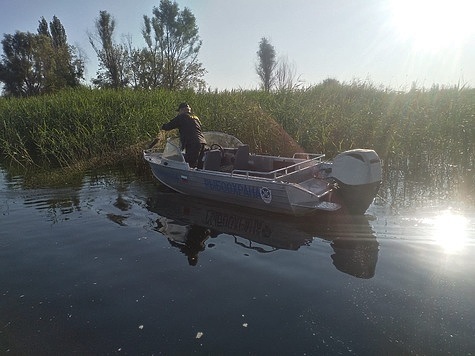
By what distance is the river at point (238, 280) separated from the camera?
9.85 feet

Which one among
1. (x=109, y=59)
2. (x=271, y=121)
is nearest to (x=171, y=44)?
(x=109, y=59)

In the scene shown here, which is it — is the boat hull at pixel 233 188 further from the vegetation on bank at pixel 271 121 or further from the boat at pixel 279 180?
the vegetation on bank at pixel 271 121

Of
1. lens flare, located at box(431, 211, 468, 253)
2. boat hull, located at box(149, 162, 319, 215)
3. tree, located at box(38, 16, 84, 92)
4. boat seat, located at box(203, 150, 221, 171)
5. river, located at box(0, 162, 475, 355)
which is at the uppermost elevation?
tree, located at box(38, 16, 84, 92)

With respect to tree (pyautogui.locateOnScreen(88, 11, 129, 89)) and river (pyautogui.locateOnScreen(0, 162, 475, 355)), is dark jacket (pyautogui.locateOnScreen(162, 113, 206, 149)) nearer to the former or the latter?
river (pyautogui.locateOnScreen(0, 162, 475, 355))

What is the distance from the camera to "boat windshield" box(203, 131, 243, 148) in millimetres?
8266

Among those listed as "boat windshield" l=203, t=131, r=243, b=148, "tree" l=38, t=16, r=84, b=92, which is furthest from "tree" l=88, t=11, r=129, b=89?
"boat windshield" l=203, t=131, r=243, b=148

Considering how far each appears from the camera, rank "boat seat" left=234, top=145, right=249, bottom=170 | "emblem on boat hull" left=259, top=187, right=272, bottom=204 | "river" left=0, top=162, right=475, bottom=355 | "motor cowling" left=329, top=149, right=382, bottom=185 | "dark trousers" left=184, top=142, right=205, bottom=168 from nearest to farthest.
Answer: "river" left=0, top=162, right=475, bottom=355
"motor cowling" left=329, top=149, right=382, bottom=185
"emblem on boat hull" left=259, top=187, right=272, bottom=204
"boat seat" left=234, top=145, right=249, bottom=170
"dark trousers" left=184, top=142, right=205, bottom=168

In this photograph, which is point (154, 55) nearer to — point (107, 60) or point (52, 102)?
point (107, 60)

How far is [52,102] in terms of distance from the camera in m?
13.1

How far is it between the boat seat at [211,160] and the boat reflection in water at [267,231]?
790 millimetres

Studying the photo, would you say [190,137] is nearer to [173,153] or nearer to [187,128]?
[187,128]

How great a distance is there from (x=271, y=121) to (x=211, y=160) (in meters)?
3.48

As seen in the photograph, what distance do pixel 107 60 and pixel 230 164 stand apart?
26140 millimetres

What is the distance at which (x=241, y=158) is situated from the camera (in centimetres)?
702
